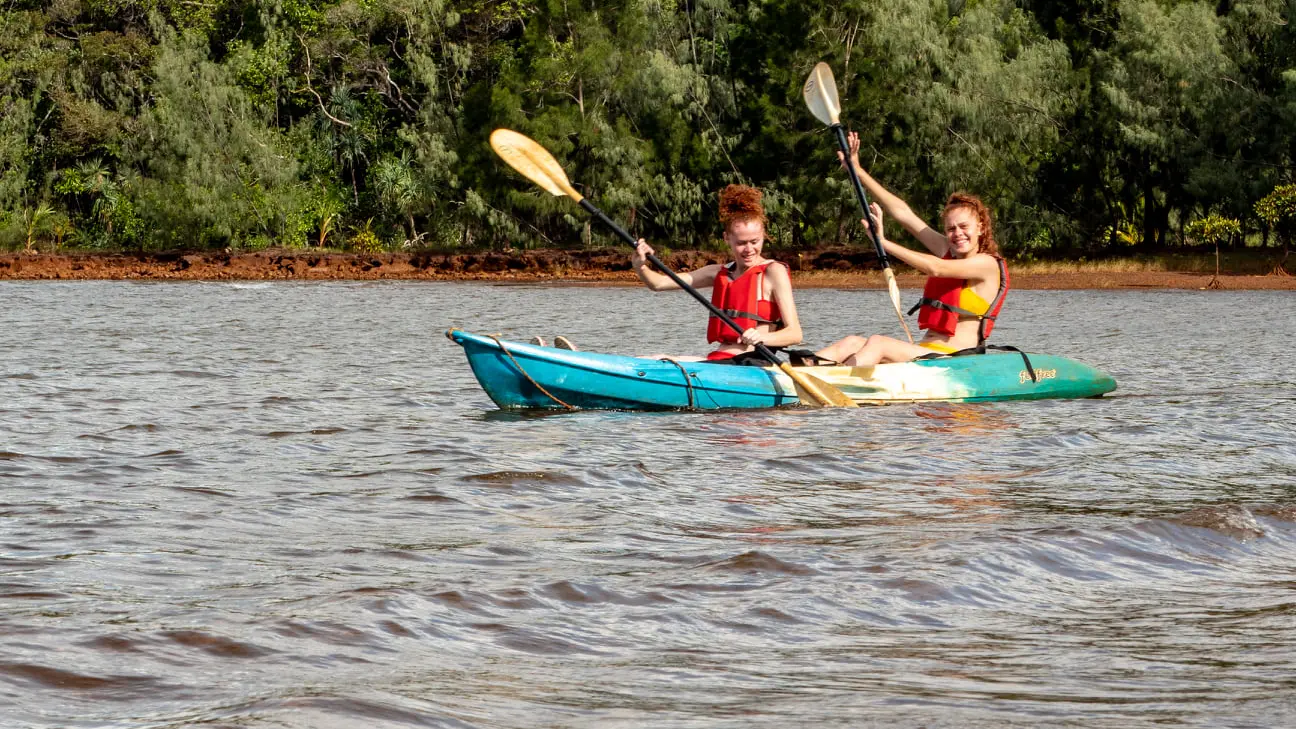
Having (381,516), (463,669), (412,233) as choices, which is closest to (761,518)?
(381,516)

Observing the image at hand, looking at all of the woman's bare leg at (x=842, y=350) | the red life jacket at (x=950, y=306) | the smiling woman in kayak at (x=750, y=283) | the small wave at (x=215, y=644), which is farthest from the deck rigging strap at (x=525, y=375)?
the small wave at (x=215, y=644)

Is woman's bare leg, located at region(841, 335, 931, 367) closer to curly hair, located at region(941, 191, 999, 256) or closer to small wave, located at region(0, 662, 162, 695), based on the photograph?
curly hair, located at region(941, 191, 999, 256)

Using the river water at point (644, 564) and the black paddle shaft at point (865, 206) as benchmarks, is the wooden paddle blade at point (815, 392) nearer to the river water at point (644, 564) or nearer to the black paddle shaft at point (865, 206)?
the river water at point (644, 564)

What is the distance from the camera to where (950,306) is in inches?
354

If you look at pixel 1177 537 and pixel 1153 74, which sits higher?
pixel 1153 74

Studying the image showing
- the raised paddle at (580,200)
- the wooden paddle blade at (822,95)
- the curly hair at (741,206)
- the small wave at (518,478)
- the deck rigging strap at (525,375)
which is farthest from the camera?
the wooden paddle blade at (822,95)

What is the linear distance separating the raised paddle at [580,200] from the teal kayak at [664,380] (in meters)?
0.06

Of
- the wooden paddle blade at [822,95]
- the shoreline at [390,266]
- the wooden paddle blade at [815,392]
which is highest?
the wooden paddle blade at [822,95]

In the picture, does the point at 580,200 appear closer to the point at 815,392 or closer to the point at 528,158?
the point at 528,158

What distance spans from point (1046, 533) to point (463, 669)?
230cm

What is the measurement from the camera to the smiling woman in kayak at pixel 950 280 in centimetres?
855

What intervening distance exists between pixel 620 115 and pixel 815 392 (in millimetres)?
32126

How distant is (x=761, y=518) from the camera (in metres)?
5.45

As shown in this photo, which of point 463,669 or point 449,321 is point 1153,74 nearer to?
point 449,321
